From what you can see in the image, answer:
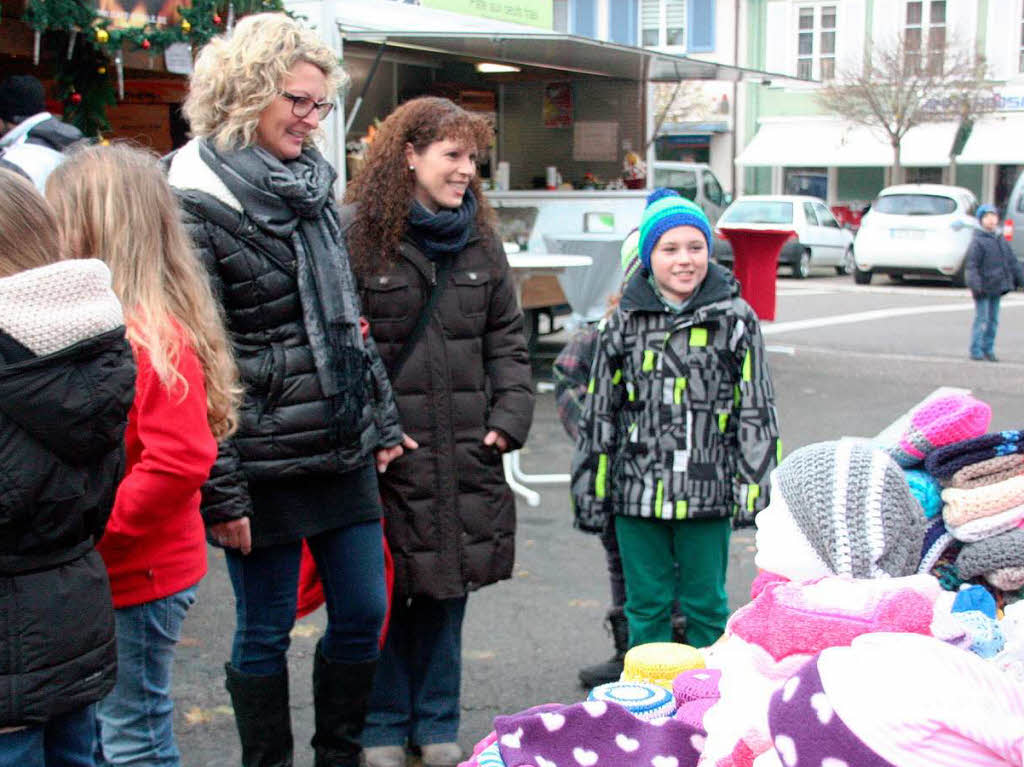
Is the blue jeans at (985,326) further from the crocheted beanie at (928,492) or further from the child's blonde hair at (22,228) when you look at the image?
the child's blonde hair at (22,228)

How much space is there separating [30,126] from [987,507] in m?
4.90

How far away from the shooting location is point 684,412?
382 centimetres

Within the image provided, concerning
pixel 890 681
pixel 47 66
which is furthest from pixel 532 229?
pixel 890 681

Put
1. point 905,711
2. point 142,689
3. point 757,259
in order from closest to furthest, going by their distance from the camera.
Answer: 1. point 905,711
2. point 142,689
3. point 757,259

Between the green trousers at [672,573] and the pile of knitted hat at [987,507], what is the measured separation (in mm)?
1476

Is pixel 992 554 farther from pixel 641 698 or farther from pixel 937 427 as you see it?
pixel 641 698

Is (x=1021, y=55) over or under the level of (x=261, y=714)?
over

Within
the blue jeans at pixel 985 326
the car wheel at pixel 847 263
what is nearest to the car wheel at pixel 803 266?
the car wheel at pixel 847 263

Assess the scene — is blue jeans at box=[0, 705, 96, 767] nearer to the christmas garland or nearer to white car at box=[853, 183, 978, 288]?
the christmas garland

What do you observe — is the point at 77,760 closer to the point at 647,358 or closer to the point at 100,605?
the point at 100,605

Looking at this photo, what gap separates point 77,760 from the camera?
2.37 m

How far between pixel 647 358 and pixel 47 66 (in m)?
5.54

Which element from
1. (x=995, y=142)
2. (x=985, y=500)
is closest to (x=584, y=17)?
(x=995, y=142)

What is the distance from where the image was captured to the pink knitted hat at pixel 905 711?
1.29 m
